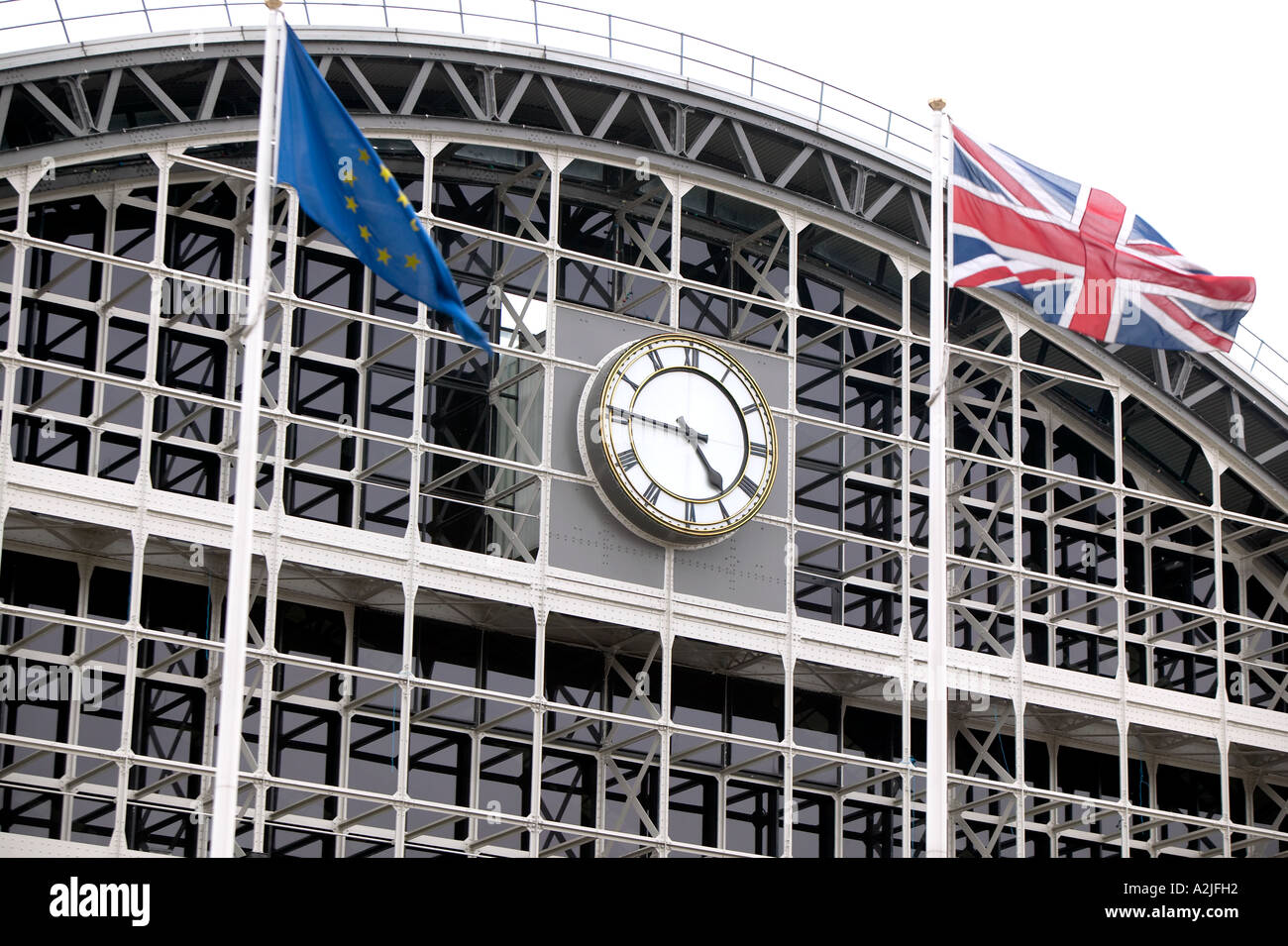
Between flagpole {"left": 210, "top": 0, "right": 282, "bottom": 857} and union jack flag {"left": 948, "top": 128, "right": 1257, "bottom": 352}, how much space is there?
755cm

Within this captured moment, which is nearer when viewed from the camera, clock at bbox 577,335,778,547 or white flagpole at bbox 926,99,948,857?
white flagpole at bbox 926,99,948,857

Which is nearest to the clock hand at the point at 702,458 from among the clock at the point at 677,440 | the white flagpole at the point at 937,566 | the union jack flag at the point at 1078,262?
the clock at the point at 677,440

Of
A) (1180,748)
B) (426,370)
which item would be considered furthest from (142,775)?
(1180,748)

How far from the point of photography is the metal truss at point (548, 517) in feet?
105

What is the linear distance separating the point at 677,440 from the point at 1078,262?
9463mm

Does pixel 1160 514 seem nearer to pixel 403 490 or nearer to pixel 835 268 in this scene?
pixel 835 268

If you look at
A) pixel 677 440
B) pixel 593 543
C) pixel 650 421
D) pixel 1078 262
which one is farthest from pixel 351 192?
pixel 677 440

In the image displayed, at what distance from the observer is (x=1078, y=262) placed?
26.0 meters

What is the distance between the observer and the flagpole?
→ 760 inches

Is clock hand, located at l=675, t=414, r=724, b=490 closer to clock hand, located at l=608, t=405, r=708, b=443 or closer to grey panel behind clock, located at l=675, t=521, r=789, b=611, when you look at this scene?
clock hand, located at l=608, t=405, r=708, b=443

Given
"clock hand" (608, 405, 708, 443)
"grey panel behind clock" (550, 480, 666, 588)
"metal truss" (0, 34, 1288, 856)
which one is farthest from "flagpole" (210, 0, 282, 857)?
"clock hand" (608, 405, 708, 443)

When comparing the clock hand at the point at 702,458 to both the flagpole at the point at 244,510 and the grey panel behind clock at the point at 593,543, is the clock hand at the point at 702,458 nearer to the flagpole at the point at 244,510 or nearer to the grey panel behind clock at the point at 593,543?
the grey panel behind clock at the point at 593,543
